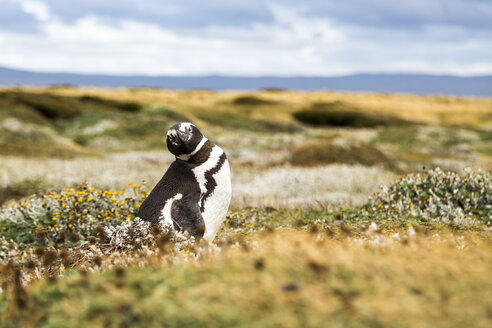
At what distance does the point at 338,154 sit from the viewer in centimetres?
2727

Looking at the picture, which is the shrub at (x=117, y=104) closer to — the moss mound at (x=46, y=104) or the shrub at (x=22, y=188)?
the moss mound at (x=46, y=104)

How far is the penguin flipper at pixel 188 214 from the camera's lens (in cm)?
727

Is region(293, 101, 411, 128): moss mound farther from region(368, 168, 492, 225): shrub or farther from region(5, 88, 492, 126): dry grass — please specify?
region(368, 168, 492, 225): shrub

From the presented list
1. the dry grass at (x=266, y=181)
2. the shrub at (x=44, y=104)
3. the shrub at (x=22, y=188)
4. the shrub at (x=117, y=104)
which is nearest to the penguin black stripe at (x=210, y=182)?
the dry grass at (x=266, y=181)

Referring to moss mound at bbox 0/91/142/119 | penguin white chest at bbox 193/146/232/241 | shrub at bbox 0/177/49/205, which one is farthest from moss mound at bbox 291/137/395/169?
moss mound at bbox 0/91/142/119

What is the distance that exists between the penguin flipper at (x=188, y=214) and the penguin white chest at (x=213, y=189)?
0.16 m

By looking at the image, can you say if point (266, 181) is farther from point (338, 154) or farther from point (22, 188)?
point (22, 188)

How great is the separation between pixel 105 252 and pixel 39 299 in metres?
2.67

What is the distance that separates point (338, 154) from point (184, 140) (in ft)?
67.6

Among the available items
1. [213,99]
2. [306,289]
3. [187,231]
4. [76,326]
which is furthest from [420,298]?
[213,99]

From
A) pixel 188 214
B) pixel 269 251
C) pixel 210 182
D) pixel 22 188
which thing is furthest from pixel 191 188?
pixel 22 188

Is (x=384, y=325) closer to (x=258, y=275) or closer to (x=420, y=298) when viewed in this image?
(x=420, y=298)

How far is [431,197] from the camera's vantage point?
11.2 m

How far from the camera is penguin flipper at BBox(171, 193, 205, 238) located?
23.8 ft
